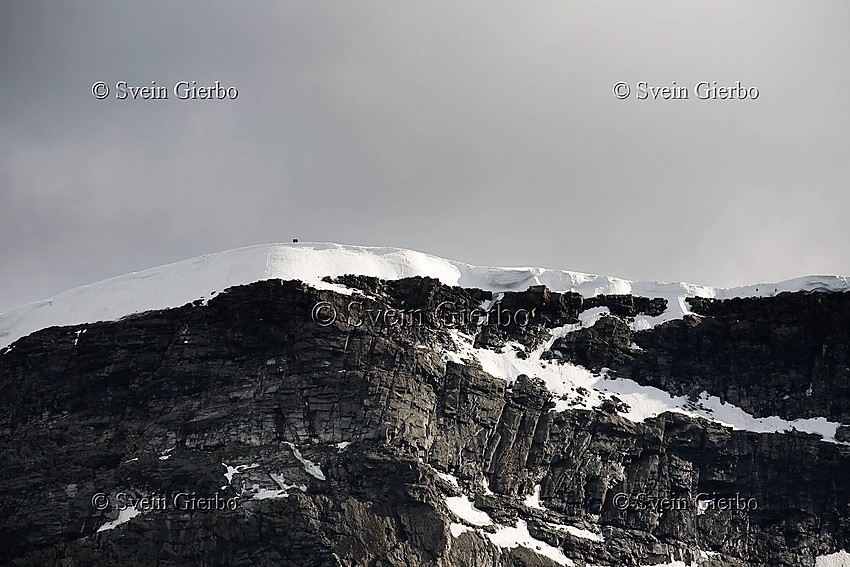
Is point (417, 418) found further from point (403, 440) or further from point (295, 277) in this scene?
point (295, 277)

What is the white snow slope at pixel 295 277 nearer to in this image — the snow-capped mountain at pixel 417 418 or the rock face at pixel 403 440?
the snow-capped mountain at pixel 417 418

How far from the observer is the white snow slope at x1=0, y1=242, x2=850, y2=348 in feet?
561

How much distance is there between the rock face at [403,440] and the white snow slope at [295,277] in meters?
2.63

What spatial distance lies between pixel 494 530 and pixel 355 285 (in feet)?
113

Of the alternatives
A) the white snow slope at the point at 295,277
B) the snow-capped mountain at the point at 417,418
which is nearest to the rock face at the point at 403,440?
the snow-capped mountain at the point at 417,418

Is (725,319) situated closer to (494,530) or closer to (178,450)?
(494,530)

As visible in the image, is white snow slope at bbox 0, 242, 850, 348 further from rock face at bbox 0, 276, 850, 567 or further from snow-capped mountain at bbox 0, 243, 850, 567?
rock face at bbox 0, 276, 850, 567

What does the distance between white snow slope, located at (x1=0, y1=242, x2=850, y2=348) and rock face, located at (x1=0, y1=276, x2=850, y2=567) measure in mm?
2632

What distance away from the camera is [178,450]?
509 feet

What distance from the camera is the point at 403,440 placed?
511 feet

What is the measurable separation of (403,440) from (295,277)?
81.6 feet

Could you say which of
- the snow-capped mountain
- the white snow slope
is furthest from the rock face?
the white snow slope

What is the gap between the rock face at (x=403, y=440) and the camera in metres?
149

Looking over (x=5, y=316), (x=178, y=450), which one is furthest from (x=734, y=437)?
(x=5, y=316)
